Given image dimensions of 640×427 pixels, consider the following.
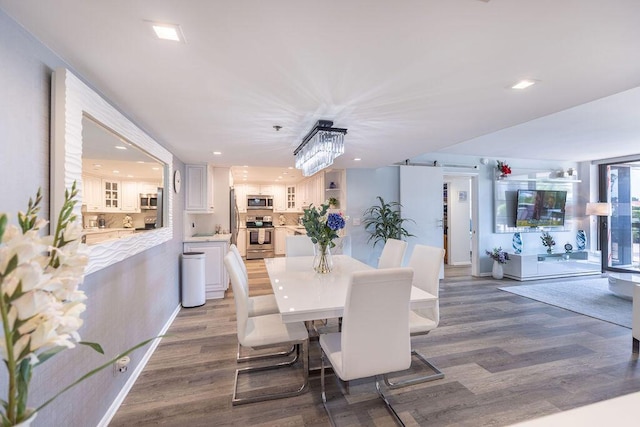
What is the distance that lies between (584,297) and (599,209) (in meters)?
2.49

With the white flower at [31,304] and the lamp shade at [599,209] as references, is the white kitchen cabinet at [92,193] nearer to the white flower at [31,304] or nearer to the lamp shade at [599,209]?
the white flower at [31,304]

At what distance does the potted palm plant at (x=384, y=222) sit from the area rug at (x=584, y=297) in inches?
81.4

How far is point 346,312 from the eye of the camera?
1.50m

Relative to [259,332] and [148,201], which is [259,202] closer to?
[148,201]

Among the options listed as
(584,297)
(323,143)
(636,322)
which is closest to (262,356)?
(323,143)

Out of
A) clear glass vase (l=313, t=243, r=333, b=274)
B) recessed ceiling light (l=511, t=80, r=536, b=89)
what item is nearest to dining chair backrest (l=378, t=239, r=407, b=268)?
clear glass vase (l=313, t=243, r=333, b=274)

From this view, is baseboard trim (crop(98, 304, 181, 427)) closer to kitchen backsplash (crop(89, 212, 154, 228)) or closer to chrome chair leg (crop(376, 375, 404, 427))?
kitchen backsplash (crop(89, 212, 154, 228))

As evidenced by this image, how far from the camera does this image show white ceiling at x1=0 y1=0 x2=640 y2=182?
3.59ft

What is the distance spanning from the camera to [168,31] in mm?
1193

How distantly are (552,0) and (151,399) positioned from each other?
3.18m

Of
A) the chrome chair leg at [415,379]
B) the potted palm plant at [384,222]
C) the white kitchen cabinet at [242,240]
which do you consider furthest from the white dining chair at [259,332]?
the white kitchen cabinet at [242,240]

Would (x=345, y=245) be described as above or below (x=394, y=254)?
below

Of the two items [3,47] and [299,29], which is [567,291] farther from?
[3,47]

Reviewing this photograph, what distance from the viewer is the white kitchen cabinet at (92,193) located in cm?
152
